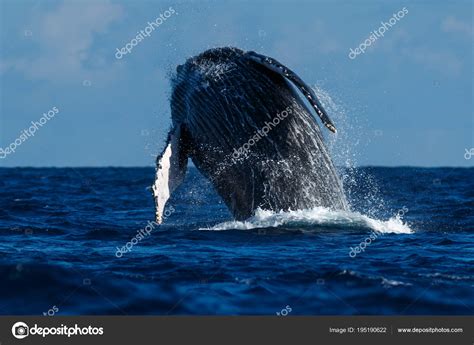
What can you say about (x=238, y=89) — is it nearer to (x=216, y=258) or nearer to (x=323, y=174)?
(x=323, y=174)

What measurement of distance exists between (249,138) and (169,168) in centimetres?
143

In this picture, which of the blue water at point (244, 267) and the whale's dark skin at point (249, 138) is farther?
the whale's dark skin at point (249, 138)

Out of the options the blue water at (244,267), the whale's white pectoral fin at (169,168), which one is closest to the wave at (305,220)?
the blue water at (244,267)

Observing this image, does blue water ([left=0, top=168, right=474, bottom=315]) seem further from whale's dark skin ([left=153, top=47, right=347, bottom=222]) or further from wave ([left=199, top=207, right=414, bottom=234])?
whale's dark skin ([left=153, top=47, right=347, bottom=222])

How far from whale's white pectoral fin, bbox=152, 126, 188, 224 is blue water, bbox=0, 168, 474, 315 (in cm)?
69

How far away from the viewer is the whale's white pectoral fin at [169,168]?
13.4m

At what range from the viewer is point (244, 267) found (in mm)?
10773

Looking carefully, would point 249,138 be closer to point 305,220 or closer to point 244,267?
point 305,220

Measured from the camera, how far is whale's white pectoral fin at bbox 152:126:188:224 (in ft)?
43.9

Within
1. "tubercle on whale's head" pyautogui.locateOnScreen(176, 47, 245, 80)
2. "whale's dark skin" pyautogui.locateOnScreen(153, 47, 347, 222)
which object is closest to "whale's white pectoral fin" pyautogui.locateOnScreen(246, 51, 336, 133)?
"whale's dark skin" pyautogui.locateOnScreen(153, 47, 347, 222)

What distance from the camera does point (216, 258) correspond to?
11484mm

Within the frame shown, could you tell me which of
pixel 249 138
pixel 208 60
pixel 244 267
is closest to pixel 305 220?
pixel 249 138

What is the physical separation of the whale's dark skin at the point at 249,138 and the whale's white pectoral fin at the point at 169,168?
2cm

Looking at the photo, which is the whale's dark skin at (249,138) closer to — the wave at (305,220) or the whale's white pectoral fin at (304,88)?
the wave at (305,220)
